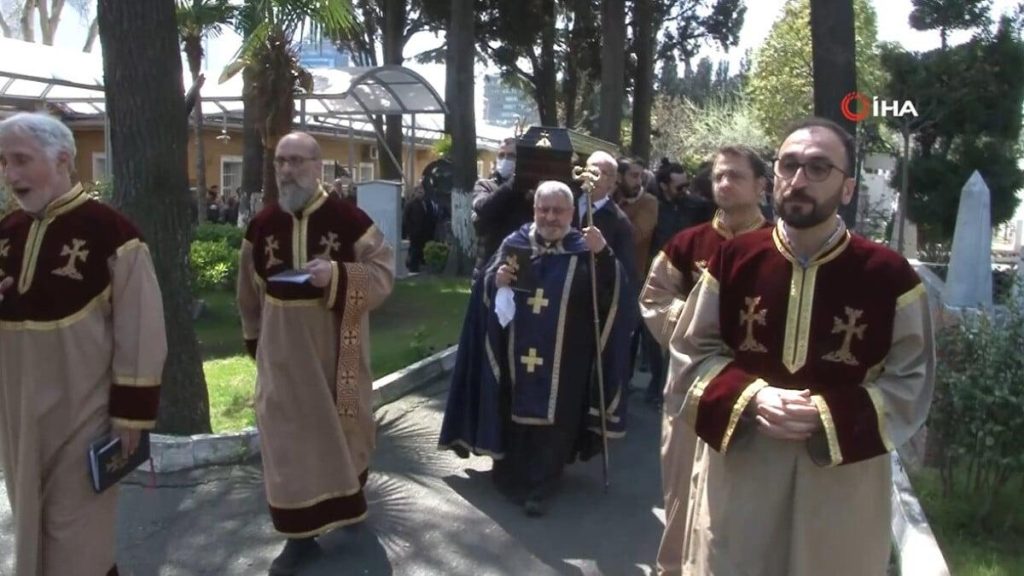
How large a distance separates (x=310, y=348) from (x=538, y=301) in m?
1.61

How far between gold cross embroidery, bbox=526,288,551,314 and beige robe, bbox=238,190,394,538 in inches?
48.1

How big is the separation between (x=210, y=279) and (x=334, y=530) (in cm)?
978

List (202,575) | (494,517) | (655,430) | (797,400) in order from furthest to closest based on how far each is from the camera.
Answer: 1. (655,430)
2. (494,517)
3. (202,575)
4. (797,400)

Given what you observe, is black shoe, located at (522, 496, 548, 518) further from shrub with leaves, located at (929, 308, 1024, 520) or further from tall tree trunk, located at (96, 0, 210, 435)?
tall tree trunk, located at (96, 0, 210, 435)

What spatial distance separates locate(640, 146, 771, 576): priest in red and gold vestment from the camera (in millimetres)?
5000

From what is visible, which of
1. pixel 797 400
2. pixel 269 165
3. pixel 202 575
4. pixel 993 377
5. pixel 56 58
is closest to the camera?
pixel 797 400

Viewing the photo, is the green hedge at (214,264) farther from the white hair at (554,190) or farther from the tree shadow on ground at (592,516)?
the white hair at (554,190)

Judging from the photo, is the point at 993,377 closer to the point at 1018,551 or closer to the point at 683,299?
the point at 1018,551

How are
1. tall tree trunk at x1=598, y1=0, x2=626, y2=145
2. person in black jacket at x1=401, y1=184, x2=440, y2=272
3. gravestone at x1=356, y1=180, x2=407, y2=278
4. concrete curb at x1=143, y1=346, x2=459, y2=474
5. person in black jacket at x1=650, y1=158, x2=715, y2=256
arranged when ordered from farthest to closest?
person in black jacket at x1=401, y1=184, x2=440, y2=272 < tall tree trunk at x1=598, y1=0, x2=626, y2=145 < gravestone at x1=356, y1=180, x2=407, y2=278 < person in black jacket at x1=650, y1=158, x2=715, y2=256 < concrete curb at x1=143, y1=346, x2=459, y2=474

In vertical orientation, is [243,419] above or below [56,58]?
below

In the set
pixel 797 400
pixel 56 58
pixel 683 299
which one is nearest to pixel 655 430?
pixel 683 299

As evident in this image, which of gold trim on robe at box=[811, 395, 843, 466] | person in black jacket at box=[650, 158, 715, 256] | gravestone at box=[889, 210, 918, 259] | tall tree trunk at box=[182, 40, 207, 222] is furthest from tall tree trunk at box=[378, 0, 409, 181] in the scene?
gold trim on robe at box=[811, 395, 843, 466]

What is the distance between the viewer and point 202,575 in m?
5.68

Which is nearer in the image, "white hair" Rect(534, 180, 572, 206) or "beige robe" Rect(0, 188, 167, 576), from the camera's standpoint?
"beige robe" Rect(0, 188, 167, 576)
